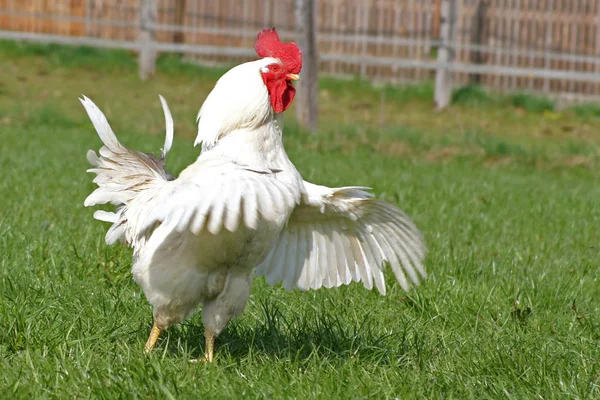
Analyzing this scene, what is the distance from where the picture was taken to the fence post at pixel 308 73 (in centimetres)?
1396

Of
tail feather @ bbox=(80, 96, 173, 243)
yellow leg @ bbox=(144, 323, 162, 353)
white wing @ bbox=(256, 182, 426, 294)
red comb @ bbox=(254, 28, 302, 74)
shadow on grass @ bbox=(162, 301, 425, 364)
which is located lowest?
shadow on grass @ bbox=(162, 301, 425, 364)

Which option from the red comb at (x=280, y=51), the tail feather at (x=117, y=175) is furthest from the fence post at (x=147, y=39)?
the tail feather at (x=117, y=175)

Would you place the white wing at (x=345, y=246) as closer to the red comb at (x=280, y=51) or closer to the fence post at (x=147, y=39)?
the red comb at (x=280, y=51)

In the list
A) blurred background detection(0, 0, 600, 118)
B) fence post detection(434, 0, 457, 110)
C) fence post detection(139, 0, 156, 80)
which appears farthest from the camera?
fence post detection(139, 0, 156, 80)

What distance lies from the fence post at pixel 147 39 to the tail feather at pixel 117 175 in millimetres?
13633

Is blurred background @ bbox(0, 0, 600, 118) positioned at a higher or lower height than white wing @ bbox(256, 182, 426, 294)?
higher

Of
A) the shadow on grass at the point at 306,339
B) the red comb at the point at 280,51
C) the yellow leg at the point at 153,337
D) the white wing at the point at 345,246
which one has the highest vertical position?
the red comb at the point at 280,51

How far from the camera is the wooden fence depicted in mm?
18047

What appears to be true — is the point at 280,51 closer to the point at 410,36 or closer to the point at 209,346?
the point at 209,346

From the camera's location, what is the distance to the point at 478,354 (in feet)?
15.0

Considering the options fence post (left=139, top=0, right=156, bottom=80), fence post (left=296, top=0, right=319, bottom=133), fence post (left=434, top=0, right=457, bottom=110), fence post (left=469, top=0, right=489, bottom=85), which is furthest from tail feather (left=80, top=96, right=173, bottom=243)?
fence post (left=469, top=0, right=489, bottom=85)

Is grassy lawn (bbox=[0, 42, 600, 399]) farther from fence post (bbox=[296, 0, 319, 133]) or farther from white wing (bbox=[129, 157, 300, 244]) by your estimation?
fence post (bbox=[296, 0, 319, 133])

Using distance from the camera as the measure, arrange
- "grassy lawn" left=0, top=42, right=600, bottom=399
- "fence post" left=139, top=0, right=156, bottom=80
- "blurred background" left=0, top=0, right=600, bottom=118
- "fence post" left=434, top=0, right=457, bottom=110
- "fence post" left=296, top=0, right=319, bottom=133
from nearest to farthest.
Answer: "grassy lawn" left=0, top=42, right=600, bottom=399, "fence post" left=296, top=0, right=319, bottom=133, "fence post" left=434, top=0, right=457, bottom=110, "blurred background" left=0, top=0, right=600, bottom=118, "fence post" left=139, top=0, right=156, bottom=80

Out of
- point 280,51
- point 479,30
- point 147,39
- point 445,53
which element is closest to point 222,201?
point 280,51
